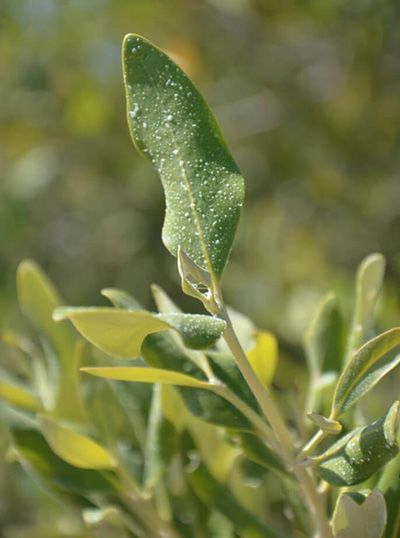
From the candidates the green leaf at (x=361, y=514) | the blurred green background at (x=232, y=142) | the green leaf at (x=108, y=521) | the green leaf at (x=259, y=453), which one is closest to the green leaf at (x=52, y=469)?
the green leaf at (x=108, y=521)

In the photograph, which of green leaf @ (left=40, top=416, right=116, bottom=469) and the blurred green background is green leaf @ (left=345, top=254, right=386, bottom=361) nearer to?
green leaf @ (left=40, top=416, right=116, bottom=469)

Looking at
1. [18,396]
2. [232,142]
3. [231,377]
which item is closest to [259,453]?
[231,377]

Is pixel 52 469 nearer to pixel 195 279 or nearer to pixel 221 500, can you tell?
pixel 221 500

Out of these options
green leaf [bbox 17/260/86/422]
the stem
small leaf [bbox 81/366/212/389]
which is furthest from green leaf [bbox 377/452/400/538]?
green leaf [bbox 17/260/86/422]

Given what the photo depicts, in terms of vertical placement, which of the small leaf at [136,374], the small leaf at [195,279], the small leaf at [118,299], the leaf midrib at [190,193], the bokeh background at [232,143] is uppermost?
the leaf midrib at [190,193]

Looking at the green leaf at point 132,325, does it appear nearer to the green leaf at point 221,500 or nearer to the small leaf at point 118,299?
the small leaf at point 118,299

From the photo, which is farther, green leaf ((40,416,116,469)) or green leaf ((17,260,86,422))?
green leaf ((17,260,86,422))
